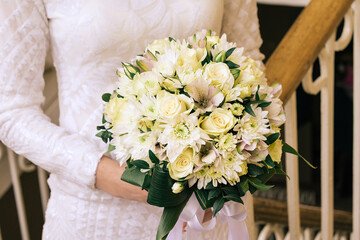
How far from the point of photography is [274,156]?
3.48 ft

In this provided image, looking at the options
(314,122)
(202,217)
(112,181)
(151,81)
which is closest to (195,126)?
(151,81)

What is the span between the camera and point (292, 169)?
157cm

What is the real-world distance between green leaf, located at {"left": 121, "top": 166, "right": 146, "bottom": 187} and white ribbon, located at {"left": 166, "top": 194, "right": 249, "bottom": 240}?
11 cm

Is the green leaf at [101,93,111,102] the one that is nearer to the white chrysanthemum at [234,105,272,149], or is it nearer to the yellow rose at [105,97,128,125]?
the yellow rose at [105,97,128,125]

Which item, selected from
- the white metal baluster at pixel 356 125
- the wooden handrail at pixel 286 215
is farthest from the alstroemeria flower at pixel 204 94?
the wooden handrail at pixel 286 215

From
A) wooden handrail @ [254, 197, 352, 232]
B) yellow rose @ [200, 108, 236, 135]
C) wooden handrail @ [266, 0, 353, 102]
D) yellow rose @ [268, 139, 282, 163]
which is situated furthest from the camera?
wooden handrail @ [254, 197, 352, 232]

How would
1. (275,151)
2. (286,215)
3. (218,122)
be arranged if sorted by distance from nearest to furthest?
(218,122) < (275,151) < (286,215)

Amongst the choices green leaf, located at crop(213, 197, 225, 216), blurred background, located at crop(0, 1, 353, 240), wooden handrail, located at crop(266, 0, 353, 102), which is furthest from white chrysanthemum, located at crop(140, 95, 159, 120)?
blurred background, located at crop(0, 1, 353, 240)

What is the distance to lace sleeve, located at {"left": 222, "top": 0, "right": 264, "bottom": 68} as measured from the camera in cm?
150

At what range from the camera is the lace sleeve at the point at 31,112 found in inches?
50.2

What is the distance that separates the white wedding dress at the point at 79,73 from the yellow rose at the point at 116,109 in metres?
0.26

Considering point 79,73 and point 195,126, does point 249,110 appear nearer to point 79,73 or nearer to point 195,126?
point 195,126

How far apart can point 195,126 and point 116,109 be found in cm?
19

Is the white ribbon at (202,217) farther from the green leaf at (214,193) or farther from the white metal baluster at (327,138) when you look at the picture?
the white metal baluster at (327,138)
